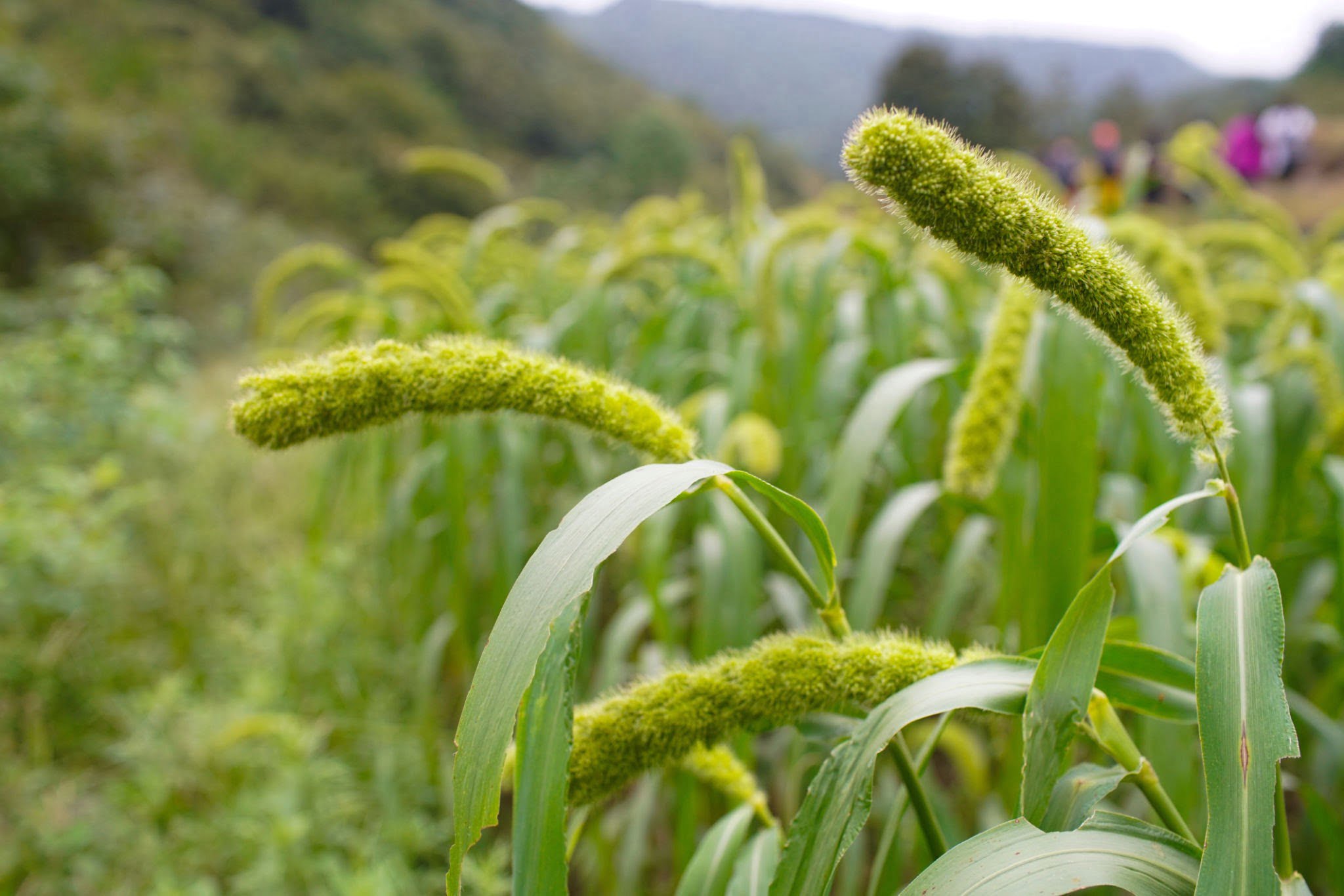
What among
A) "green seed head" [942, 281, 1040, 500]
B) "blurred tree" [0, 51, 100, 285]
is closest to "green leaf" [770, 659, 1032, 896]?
"green seed head" [942, 281, 1040, 500]

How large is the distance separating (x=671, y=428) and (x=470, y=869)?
1.21 metres

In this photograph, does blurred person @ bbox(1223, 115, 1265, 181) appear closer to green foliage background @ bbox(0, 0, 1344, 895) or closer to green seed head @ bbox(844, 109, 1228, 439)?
green foliage background @ bbox(0, 0, 1344, 895)

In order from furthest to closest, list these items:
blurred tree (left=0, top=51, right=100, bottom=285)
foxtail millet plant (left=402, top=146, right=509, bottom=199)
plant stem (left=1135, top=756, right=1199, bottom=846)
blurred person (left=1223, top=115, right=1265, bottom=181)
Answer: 1. blurred tree (left=0, top=51, right=100, bottom=285)
2. blurred person (left=1223, top=115, right=1265, bottom=181)
3. foxtail millet plant (left=402, top=146, right=509, bottom=199)
4. plant stem (left=1135, top=756, right=1199, bottom=846)

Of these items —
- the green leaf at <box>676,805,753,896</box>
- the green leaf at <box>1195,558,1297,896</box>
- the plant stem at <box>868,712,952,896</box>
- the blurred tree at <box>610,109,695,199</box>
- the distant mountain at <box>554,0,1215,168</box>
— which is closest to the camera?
the green leaf at <box>1195,558,1297,896</box>

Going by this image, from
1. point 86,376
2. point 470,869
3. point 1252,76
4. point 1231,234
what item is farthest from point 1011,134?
point 470,869

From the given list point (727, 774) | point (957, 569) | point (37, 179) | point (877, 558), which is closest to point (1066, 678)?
point (727, 774)

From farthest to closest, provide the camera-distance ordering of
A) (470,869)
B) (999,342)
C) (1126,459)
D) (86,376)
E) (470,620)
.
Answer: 1. (86,376)
2. (470,620)
3. (1126,459)
4. (470,869)
5. (999,342)

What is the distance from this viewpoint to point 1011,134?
464 inches

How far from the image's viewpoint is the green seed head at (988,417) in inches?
37.4

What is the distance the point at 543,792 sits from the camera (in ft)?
1.59

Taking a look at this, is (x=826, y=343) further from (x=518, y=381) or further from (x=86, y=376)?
(x=86, y=376)

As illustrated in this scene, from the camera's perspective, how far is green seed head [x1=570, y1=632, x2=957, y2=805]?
22.2 inches

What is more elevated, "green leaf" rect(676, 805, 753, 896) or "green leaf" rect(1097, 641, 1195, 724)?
"green leaf" rect(1097, 641, 1195, 724)

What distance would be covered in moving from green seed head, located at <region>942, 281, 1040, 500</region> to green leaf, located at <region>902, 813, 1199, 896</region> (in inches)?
18.9
